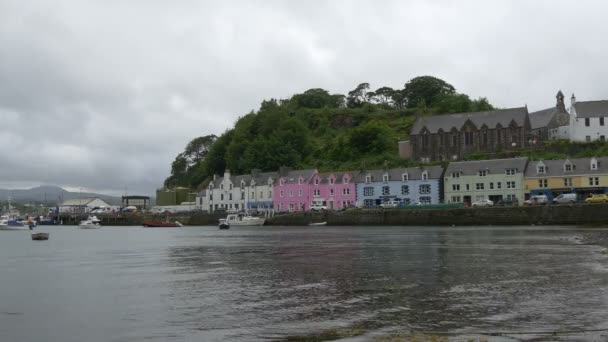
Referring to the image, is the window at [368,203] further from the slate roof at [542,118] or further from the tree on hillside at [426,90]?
the tree on hillside at [426,90]

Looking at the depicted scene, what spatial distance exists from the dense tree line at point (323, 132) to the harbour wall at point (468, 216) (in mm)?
16570

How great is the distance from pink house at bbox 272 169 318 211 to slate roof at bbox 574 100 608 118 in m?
43.6

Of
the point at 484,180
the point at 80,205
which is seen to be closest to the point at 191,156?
the point at 80,205

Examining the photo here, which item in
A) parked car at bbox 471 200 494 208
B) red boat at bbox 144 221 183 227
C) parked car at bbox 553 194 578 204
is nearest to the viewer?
parked car at bbox 553 194 578 204

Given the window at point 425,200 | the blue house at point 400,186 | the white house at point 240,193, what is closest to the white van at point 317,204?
the blue house at point 400,186

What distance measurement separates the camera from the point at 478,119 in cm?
9838

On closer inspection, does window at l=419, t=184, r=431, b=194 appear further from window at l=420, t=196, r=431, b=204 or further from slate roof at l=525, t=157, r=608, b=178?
slate roof at l=525, t=157, r=608, b=178

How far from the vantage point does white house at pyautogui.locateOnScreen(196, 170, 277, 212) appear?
105 meters

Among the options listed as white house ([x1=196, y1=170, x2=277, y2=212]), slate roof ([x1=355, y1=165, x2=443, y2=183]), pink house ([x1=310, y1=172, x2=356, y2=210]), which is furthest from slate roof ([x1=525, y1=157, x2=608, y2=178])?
white house ([x1=196, y1=170, x2=277, y2=212])

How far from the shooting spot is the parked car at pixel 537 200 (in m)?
70.6

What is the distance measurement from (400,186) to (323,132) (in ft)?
206

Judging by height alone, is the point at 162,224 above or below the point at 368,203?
below

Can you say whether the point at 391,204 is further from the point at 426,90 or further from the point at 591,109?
the point at 426,90

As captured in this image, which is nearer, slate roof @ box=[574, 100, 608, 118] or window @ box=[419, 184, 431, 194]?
window @ box=[419, 184, 431, 194]
